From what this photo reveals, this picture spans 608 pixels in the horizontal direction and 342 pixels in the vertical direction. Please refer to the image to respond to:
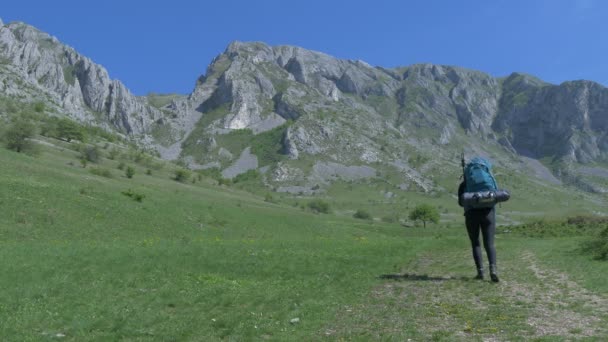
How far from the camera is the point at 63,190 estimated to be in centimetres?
4431

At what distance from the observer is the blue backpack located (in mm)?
17641

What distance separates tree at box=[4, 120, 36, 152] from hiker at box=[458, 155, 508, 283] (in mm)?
90955

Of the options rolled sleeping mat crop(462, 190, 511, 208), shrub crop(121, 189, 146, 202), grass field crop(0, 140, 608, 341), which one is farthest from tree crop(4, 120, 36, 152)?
rolled sleeping mat crop(462, 190, 511, 208)

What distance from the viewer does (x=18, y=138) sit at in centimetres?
8556

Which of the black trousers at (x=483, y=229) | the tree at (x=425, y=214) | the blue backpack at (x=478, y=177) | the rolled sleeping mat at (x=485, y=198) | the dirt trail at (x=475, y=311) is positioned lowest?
the tree at (x=425, y=214)

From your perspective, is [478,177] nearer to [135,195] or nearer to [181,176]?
[135,195]

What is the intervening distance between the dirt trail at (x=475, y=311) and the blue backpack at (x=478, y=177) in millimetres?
3815

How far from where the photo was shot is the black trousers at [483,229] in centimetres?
1748

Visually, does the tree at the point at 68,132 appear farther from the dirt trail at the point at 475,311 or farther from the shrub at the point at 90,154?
the dirt trail at the point at 475,311

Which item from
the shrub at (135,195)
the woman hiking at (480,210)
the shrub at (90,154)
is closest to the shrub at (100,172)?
the shrub at (90,154)

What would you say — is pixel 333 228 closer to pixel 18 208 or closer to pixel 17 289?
pixel 18 208

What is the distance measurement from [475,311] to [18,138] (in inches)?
3787

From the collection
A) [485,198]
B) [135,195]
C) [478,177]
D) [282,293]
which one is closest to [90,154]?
[135,195]

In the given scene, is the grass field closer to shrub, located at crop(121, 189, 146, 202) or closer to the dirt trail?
the dirt trail
